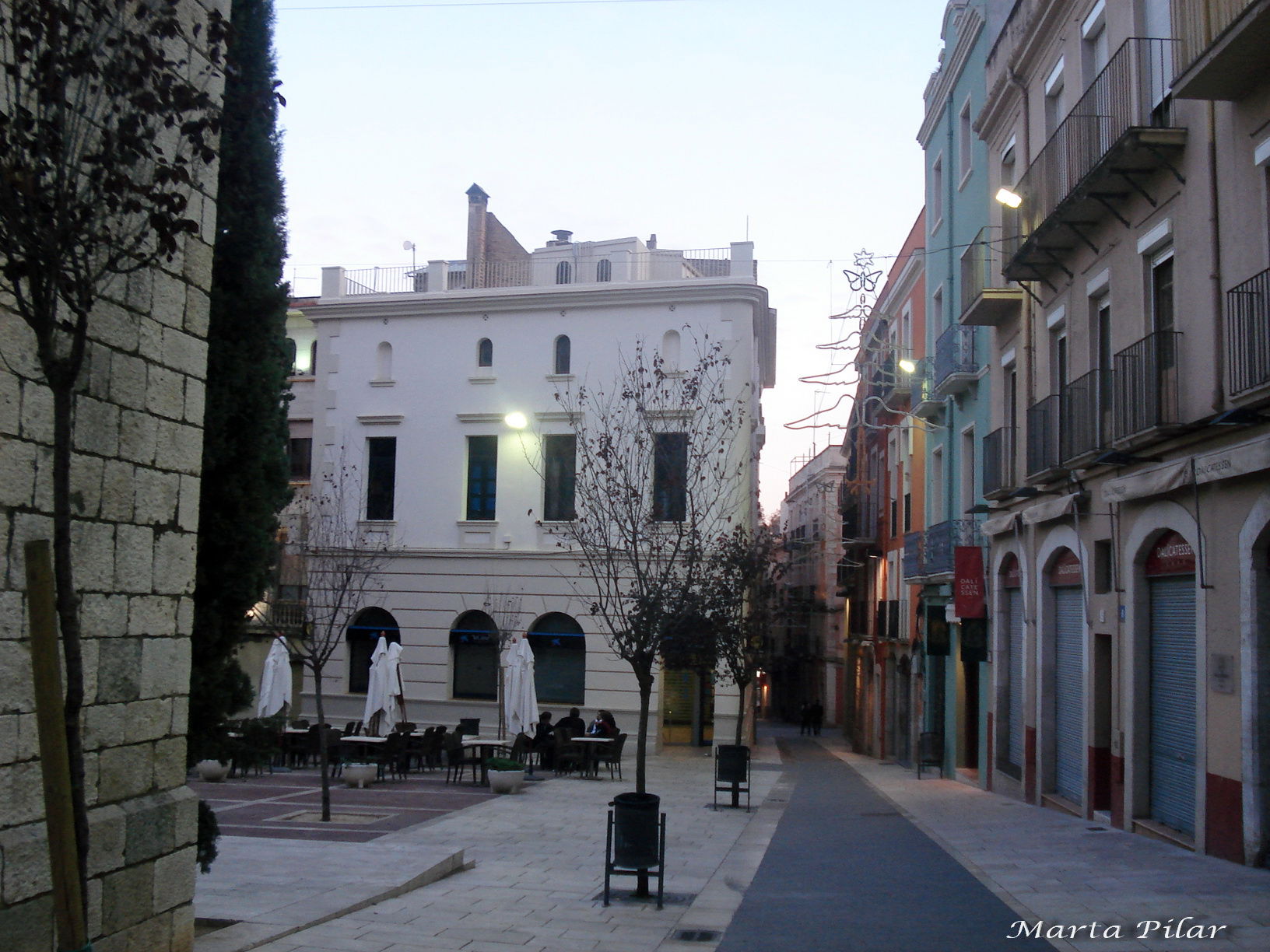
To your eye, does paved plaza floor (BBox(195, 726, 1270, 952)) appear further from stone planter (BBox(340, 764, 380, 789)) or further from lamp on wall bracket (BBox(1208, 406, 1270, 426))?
lamp on wall bracket (BBox(1208, 406, 1270, 426))

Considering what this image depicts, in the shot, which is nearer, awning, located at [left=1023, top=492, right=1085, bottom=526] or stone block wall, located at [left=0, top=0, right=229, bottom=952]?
stone block wall, located at [left=0, top=0, right=229, bottom=952]

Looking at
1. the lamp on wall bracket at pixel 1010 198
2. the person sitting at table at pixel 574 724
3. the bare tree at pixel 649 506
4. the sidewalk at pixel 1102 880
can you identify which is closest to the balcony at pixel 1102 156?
the lamp on wall bracket at pixel 1010 198

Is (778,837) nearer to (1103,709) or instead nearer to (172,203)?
(1103,709)

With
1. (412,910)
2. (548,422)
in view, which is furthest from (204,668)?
(548,422)

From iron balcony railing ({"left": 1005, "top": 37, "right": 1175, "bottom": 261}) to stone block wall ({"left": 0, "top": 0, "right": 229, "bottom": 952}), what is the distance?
1034 centimetres

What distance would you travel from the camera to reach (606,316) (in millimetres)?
32375

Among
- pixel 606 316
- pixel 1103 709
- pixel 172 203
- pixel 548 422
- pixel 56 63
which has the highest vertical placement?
pixel 606 316

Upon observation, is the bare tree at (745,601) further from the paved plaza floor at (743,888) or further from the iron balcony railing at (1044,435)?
the paved plaza floor at (743,888)

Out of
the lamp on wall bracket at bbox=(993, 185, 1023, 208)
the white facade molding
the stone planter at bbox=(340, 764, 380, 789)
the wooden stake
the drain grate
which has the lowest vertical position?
the stone planter at bbox=(340, 764, 380, 789)

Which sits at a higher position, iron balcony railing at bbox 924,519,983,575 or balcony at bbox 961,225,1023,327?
balcony at bbox 961,225,1023,327

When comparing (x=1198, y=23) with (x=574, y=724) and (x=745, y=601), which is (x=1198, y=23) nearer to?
(x=745, y=601)

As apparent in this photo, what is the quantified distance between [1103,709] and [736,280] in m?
17.3

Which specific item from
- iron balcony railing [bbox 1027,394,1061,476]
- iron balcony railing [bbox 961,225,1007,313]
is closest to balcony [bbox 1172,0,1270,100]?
iron balcony railing [bbox 1027,394,1061,476]

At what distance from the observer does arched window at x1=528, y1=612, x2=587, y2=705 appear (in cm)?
3130
